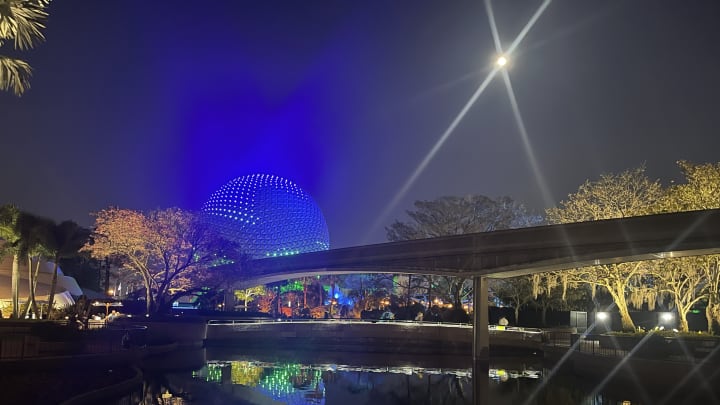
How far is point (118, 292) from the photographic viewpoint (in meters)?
113

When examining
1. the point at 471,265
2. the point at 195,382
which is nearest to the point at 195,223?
the point at 471,265

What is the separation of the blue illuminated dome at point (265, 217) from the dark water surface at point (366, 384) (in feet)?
205

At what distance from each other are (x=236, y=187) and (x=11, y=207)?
63.8 m

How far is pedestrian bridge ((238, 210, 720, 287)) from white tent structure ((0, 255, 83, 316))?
20.2 meters

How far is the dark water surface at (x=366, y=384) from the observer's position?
2256 centimetres

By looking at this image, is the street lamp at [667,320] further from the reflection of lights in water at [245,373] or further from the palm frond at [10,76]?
the palm frond at [10,76]

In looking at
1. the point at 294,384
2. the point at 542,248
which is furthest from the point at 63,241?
the point at 542,248

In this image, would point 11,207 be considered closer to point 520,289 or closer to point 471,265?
point 471,265

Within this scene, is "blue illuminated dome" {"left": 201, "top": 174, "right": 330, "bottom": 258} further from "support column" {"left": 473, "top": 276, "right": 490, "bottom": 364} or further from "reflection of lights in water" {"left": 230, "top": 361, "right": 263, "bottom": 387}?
"reflection of lights in water" {"left": 230, "top": 361, "right": 263, "bottom": 387}

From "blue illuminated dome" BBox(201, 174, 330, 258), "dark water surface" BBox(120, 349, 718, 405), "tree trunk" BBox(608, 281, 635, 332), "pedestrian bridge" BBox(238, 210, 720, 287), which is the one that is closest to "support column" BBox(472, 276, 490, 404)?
"dark water surface" BBox(120, 349, 718, 405)

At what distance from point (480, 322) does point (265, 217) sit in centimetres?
6759

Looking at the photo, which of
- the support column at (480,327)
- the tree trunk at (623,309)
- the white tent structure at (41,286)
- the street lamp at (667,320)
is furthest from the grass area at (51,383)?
the street lamp at (667,320)

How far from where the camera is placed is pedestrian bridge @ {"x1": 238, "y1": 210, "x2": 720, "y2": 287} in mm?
31141

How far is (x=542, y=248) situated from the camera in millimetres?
37469
